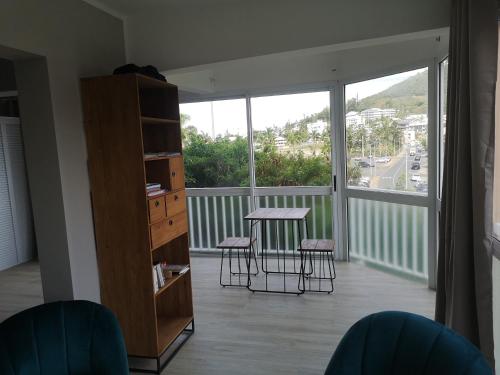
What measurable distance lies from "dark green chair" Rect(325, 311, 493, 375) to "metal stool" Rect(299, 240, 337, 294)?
2.05 metres

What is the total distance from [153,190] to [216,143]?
2.42 meters

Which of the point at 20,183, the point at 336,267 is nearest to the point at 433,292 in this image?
the point at 336,267

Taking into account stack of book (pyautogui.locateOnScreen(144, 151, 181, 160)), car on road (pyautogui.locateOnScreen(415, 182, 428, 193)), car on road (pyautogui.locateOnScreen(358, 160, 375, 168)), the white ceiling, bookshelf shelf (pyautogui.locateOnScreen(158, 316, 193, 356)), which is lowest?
bookshelf shelf (pyautogui.locateOnScreen(158, 316, 193, 356))

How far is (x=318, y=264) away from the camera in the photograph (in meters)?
4.47

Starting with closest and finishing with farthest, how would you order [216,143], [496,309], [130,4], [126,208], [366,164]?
[496,309]
[126,208]
[130,4]
[366,164]
[216,143]

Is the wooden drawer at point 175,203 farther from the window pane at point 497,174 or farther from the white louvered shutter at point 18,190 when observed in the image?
the white louvered shutter at point 18,190

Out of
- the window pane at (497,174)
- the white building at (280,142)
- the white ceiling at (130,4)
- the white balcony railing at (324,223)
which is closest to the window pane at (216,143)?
the white balcony railing at (324,223)

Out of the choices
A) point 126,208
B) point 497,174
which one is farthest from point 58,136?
point 497,174

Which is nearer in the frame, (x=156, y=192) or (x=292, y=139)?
(x=156, y=192)

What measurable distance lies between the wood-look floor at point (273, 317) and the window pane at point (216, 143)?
49.4 inches

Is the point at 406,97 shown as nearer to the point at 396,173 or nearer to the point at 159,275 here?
the point at 396,173

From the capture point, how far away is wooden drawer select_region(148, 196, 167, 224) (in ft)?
7.80

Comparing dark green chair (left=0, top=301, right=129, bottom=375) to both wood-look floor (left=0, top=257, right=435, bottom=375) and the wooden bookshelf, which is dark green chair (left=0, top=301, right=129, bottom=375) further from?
wood-look floor (left=0, top=257, right=435, bottom=375)

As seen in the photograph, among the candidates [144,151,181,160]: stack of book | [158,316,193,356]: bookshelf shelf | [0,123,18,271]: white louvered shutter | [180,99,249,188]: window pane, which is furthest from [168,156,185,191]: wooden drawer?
[0,123,18,271]: white louvered shutter
